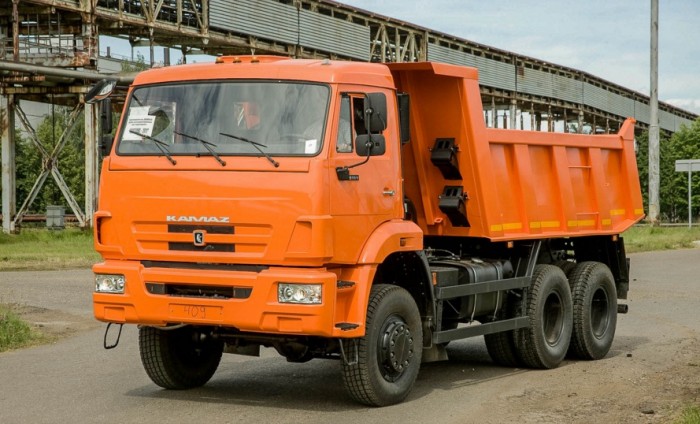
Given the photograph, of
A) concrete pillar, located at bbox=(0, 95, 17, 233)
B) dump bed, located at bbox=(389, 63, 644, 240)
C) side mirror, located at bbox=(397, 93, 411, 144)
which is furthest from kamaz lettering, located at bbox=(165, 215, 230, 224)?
concrete pillar, located at bbox=(0, 95, 17, 233)

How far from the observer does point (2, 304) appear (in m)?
16.9

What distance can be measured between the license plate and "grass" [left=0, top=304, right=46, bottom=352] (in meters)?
4.64

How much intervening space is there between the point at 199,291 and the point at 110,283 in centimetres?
77

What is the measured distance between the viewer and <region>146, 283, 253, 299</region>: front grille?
8.50m

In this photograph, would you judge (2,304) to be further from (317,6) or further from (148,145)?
(317,6)

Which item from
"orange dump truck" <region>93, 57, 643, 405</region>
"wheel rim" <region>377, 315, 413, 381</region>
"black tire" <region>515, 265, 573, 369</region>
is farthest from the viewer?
"black tire" <region>515, 265, 573, 369</region>

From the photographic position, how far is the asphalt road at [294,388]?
8.62 metres

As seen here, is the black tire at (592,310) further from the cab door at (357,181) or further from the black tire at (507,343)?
the cab door at (357,181)

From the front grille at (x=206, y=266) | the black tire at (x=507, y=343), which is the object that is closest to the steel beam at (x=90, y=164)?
the black tire at (x=507, y=343)

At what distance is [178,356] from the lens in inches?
392

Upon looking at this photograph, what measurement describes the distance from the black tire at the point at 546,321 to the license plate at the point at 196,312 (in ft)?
12.9

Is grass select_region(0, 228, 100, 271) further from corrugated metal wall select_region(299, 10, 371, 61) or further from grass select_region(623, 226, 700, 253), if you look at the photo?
grass select_region(623, 226, 700, 253)

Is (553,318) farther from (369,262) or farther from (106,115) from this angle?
(106,115)

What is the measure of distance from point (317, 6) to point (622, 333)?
3080cm
